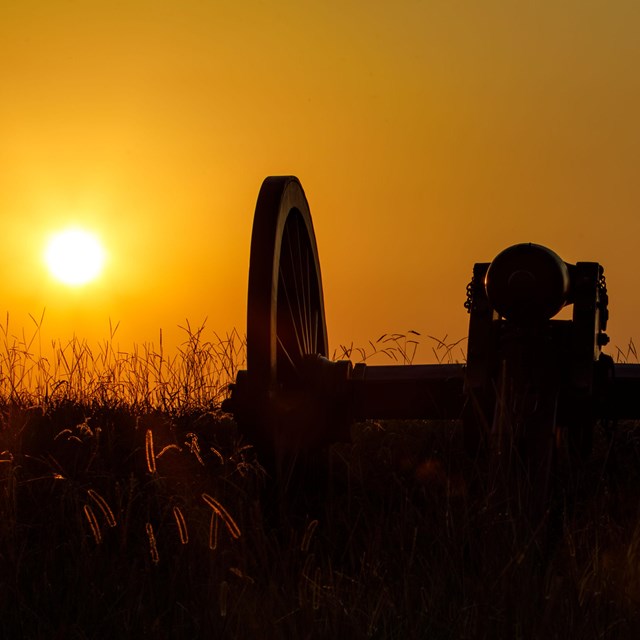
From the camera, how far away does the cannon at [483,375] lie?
4.23 m

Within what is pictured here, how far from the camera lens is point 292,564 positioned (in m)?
3.51

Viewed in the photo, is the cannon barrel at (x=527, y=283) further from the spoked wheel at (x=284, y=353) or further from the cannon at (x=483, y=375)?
the spoked wheel at (x=284, y=353)

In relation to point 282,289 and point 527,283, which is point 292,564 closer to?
point 527,283

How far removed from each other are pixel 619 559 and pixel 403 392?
149 centimetres

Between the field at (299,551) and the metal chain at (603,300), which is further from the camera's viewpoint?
the metal chain at (603,300)

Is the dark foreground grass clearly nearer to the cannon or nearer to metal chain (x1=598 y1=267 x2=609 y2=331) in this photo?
the cannon

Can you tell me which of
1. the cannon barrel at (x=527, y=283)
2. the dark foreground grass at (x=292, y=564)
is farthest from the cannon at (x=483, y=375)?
the dark foreground grass at (x=292, y=564)

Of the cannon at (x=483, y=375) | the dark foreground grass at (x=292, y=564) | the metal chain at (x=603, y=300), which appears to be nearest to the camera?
the dark foreground grass at (x=292, y=564)

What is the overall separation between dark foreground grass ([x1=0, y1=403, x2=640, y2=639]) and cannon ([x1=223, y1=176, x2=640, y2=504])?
0.30m

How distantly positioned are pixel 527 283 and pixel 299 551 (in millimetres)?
1298

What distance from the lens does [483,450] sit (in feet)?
14.0

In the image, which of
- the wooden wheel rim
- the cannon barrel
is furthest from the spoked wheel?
the cannon barrel

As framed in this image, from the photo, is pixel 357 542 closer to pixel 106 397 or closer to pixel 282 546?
pixel 282 546

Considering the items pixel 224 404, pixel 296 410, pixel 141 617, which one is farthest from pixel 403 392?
pixel 141 617
